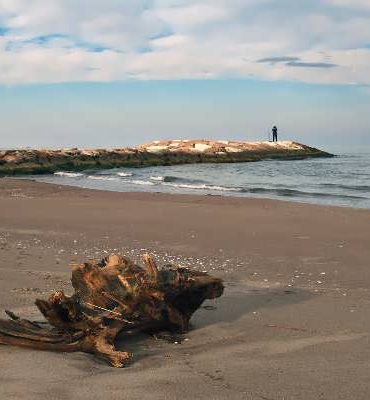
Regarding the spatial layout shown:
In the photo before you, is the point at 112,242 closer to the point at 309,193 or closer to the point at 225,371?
the point at 225,371

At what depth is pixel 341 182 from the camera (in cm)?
3094

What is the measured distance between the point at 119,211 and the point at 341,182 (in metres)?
18.5

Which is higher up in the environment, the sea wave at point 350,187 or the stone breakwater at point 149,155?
the stone breakwater at point 149,155

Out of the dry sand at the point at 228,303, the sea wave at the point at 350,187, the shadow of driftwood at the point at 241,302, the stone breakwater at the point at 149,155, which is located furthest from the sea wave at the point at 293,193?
the stone breakwater at the point at 149,155

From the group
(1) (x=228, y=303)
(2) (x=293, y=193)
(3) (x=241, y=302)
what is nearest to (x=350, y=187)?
(2) (x=293, y=193)

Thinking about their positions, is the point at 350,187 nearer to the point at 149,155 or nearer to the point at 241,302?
the point at 241,302

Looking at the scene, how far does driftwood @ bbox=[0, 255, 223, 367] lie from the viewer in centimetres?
425

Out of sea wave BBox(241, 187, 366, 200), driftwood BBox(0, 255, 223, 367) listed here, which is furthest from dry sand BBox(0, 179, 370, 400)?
sea wave BBox(241, 187, 366, 200)

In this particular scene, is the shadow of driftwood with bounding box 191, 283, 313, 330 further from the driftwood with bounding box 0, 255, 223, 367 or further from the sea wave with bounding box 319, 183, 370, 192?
the sea wave with bounding box 319, 183, 370, 192

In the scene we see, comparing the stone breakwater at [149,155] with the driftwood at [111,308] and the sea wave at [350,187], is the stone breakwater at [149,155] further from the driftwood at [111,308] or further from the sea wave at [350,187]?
the driftwood at [111,308]

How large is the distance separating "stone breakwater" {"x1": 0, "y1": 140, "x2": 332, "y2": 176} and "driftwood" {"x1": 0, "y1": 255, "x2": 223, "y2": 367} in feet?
132

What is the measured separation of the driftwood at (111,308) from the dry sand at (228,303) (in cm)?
16

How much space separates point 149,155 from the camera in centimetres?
6175

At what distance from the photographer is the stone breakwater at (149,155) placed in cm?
4778
